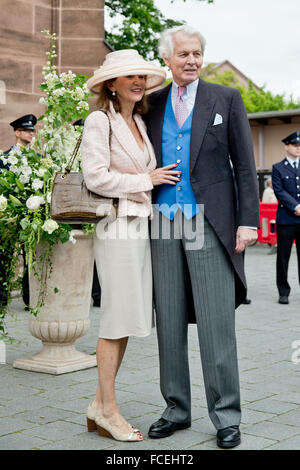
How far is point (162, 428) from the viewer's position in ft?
12.8

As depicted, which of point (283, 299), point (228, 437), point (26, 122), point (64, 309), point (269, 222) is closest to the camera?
point (228, 437)

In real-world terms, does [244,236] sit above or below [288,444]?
above

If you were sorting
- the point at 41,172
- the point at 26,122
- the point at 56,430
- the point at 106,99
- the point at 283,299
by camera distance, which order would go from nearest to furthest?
the point at 106,99 → the point at 56,430 → the point at 41,172 → the point at 26,122 → the point at 283,299

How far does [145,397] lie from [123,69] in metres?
2.13

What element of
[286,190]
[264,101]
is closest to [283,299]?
[286,190]

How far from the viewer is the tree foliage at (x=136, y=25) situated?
60.5 feet

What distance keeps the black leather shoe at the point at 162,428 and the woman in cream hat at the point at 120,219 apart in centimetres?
9

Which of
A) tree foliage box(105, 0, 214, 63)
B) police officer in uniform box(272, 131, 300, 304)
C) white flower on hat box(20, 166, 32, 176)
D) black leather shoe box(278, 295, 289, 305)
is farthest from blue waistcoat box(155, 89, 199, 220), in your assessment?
tree foliage box(105, 0, 214, 63)

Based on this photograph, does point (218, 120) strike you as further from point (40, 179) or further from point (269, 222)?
point (269, 222)

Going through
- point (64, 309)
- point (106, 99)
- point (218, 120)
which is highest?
point (106, 99)

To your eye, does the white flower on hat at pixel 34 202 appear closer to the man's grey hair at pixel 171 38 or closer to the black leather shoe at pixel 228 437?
the man's grey hair at pixel 171 38

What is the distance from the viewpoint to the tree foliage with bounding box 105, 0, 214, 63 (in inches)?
727

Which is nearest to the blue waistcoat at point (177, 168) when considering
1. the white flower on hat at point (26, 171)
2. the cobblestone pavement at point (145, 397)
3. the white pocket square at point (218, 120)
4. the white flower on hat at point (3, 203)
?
the white pocket square at point (218, 120)

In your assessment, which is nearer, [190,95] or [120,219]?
[120,219]
